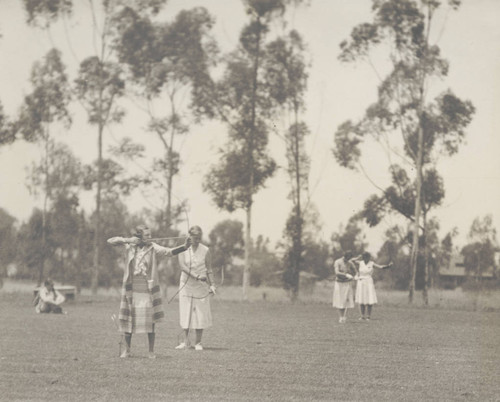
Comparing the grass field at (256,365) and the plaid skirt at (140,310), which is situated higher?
the plaid skirt at (140,310)

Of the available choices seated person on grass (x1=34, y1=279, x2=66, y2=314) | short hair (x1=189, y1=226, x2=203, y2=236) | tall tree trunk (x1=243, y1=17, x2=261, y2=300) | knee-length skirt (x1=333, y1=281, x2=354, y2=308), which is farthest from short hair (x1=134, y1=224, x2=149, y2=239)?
tall tree trunk (x1=243, y1=17, x2=261, y2=300)

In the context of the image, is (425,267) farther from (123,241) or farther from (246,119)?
(123,241)

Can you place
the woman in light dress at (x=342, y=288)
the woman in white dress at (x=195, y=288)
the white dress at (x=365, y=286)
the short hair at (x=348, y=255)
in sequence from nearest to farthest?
the woman in white dress at (x=195, y=288), the short hair at (x=348, y=255), the woman in light dress at (x=342, y=288), the white dress at (x=365, y=286)

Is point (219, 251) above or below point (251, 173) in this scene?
below

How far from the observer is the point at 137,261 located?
10641 millimetres

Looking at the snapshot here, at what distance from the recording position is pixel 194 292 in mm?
11805

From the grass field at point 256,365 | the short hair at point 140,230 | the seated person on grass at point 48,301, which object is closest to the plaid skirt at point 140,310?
the grass field at point 256,365

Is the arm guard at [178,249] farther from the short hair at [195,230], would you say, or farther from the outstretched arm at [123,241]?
the short hair at [195,230]

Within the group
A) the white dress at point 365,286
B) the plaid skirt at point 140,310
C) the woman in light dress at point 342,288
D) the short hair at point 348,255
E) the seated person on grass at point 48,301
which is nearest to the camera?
the plaid skirt at point 140,310

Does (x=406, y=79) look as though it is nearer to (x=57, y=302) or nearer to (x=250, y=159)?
(x=250, y=159)

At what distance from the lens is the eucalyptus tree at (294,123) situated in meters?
33.6

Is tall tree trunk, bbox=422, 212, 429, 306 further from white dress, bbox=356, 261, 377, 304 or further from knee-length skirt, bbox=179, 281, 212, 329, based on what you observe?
knee-length skirt, bbox=179, 281, 212, 329

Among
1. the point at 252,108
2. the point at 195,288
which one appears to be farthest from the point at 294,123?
the point at 195,288

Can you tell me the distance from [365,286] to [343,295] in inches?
50.9
